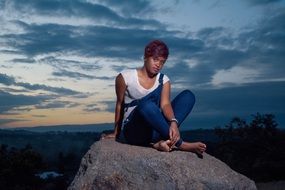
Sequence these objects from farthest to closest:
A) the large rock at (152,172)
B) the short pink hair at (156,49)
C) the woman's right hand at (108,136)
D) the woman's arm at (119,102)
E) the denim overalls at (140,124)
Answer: the woman's right hand at (108,136) → the woman's arm at (119,102) → the denim overalls at (140,124) → the short pink hair at (156,49) → the large rock at (152,172)

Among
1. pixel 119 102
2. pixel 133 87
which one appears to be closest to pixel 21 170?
pixel 119 102

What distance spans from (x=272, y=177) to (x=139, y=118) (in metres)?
9.46

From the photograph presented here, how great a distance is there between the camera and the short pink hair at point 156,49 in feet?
17.7

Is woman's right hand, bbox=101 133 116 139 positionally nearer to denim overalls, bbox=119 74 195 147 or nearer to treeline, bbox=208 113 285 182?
denim overalls, bbox=119 74 195 147

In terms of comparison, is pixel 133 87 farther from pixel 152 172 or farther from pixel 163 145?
pixel 152 172

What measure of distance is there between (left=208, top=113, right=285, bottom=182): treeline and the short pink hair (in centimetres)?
963

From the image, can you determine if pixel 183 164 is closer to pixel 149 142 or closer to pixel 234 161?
pixel 149 142

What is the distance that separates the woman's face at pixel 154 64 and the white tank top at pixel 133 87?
0.57ft

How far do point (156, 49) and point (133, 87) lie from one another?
0.62m

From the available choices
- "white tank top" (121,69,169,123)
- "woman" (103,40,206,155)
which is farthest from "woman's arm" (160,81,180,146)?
"white tank top" (121,69,169,123)

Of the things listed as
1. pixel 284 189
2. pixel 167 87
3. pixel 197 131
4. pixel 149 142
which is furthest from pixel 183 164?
pixel 197 131

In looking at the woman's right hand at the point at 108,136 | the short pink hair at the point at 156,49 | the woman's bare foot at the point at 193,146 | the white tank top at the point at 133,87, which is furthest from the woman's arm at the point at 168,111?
the woman's right hand at the point at 108,136

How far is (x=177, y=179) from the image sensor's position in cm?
511

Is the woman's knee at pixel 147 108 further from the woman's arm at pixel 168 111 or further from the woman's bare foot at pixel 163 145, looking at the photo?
the woman's bare foot at pixel 163 145
